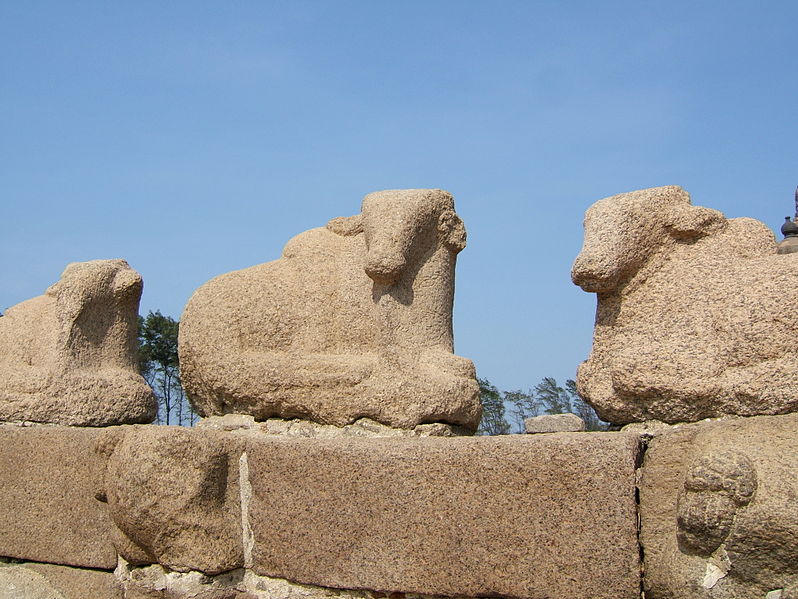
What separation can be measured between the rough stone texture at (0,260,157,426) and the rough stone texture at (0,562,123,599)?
675mm

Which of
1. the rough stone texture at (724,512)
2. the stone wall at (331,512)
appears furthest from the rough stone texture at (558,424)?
the rough stone texture at (724,512)

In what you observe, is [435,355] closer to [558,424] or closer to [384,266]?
[384,266]

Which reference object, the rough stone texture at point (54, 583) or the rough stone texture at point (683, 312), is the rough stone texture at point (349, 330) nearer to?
the rough stone texture at point (683, 312)

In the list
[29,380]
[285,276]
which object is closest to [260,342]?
[285,276]

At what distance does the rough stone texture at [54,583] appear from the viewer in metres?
3.97

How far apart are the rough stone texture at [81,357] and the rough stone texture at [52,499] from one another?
18cm

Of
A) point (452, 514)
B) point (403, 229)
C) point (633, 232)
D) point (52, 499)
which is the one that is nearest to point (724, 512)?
point (452, 514)

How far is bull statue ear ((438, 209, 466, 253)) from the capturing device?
3986 mm

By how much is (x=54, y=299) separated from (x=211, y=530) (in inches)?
76.6

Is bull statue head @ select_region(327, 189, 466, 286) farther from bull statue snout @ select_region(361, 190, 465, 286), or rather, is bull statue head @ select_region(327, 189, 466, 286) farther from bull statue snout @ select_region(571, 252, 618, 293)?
bull statue snout @ select_region(571, 252, 618, 293)

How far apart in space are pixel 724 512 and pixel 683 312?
2.56 feet

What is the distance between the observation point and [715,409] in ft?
9.79

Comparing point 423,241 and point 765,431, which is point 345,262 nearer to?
→ point 423,241

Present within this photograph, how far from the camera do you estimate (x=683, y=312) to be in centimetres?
316
